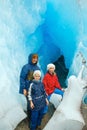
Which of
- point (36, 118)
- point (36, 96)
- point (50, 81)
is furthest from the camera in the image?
point (50, 81)

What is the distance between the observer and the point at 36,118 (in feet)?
20.5

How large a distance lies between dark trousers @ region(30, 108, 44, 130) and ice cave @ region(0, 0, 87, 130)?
460 millimetres

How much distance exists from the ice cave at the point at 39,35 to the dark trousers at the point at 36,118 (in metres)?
0.46

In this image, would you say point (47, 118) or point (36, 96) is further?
point (47, 118)

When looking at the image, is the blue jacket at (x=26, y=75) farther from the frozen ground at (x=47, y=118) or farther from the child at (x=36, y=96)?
the frozen ground at (x=47, y=118)

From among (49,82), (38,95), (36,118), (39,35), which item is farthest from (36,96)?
(39,35)

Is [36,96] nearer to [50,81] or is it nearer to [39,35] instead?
[50,81]

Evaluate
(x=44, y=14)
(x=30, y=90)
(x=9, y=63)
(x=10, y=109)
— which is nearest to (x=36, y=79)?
(x=30, y=90)

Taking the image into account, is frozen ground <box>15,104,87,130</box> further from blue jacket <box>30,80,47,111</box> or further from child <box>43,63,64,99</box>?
blue jacket <box>30,80,47,111</box>

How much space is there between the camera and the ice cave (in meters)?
7.29

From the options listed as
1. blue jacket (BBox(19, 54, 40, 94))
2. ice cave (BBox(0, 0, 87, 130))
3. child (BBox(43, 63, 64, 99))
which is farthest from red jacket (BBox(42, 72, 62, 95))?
ice cave (BBox(0, 0, 87, 130))

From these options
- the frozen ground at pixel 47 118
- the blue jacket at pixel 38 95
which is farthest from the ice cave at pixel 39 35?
the blue jacket at pixel 38 95

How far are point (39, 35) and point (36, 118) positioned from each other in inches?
100

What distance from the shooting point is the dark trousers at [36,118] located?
20.3ft
